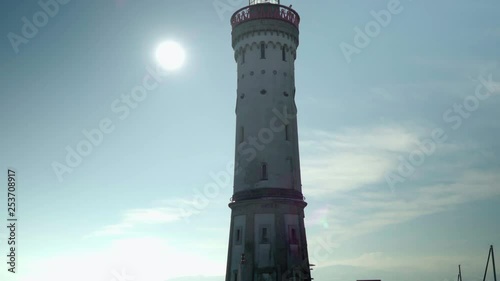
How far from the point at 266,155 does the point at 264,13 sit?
16913 mm

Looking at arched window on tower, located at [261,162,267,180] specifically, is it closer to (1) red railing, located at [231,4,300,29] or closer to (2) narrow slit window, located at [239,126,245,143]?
(2) narrow slit window, located at [239,126,245,143]

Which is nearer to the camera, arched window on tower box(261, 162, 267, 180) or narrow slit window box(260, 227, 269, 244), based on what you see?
narrow slit window box(260, 227, 269, 244)

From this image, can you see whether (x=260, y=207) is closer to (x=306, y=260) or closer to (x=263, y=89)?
(x=306, y=260)

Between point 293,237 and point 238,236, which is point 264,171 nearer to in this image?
point 238,236

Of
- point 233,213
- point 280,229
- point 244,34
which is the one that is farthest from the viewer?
point 244,34

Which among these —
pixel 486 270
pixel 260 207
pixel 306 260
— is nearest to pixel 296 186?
pixel 260 207

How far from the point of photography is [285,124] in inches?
1932

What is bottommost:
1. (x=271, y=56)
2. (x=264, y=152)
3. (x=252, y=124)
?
(x=264, y=152)

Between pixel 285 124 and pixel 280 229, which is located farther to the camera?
pixel 285 124

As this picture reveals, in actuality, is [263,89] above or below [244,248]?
above

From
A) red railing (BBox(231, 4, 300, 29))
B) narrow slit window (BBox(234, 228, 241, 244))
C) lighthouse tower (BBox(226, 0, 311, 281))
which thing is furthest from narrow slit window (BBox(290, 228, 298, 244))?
red railing (BBox(231, 4, 300, 29))

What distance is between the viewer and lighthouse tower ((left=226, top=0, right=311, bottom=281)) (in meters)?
45.0

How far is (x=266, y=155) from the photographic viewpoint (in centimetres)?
4750

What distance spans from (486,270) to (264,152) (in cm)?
3320
